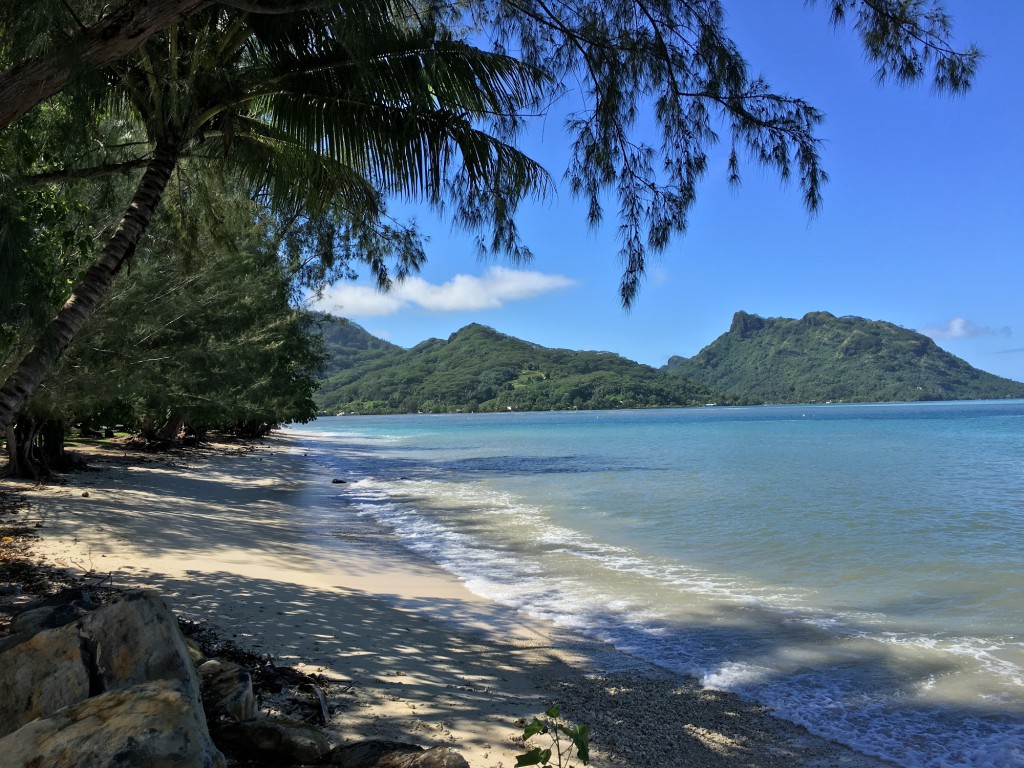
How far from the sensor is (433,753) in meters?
2.54

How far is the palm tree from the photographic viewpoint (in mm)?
4137

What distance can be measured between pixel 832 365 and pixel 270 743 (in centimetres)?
16639

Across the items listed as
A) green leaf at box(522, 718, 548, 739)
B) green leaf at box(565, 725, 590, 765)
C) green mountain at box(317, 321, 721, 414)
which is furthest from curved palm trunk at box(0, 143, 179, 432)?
green mountain at box(317, 321, 721, 414)

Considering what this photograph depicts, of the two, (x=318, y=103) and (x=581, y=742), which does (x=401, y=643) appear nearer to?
(x=581, y=742)

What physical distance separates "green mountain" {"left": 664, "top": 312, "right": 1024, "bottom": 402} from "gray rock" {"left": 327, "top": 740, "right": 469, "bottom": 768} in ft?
527

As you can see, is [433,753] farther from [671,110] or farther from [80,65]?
[671,110]

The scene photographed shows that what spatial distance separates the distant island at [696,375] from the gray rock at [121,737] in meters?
136

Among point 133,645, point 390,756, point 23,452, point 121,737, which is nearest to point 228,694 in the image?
point 133,645

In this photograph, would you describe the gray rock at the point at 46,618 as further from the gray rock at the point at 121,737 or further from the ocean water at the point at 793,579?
the ocean water at the point at 793,579

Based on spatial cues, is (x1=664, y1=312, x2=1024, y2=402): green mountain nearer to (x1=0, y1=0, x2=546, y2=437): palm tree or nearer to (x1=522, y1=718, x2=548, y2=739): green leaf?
(x1=0, y1=0, x2=546, y2=437): palm tree

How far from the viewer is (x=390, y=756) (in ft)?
8.42

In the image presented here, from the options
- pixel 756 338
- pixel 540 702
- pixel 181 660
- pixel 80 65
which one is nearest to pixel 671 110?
pixel 80 65

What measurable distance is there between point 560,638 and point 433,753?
3.40 meters

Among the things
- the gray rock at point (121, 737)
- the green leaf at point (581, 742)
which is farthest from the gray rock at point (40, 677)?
the green leaf at point (581, 742)
